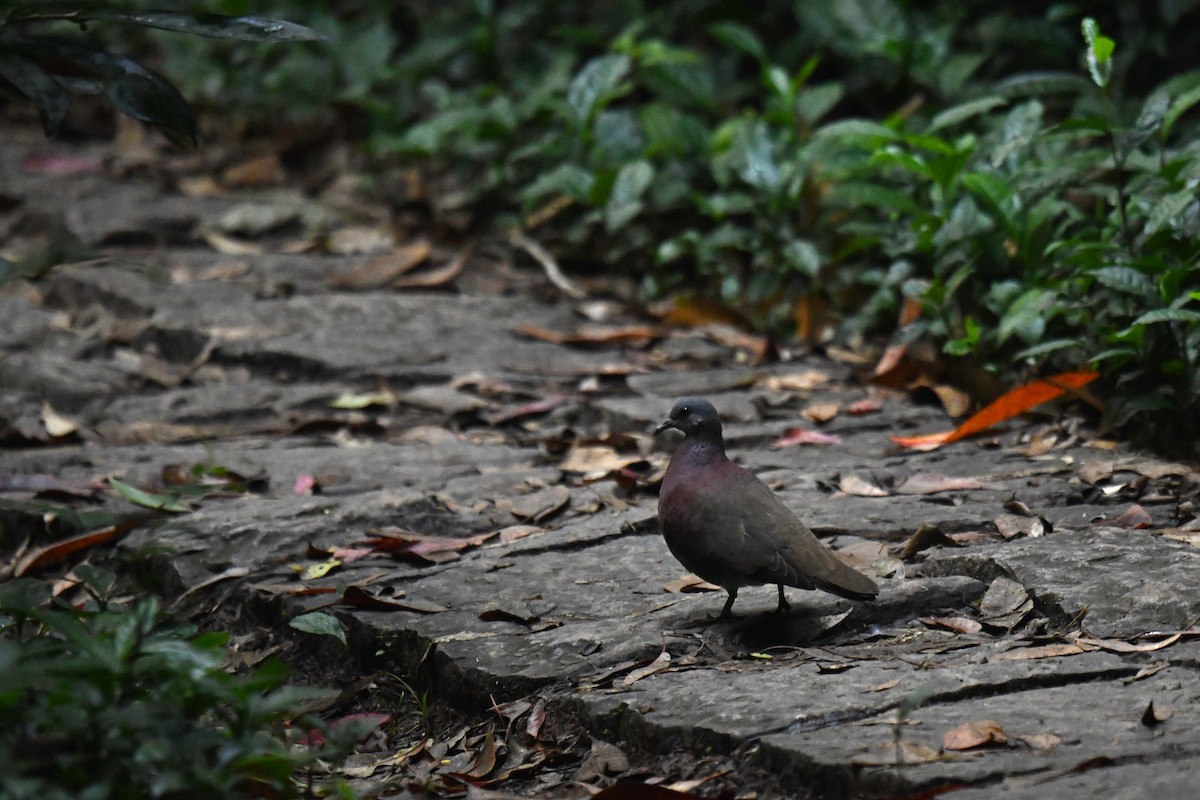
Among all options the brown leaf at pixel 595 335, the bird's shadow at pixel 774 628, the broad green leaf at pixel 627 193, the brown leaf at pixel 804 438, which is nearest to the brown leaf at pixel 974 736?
the bird's shadow at pixel 774 628

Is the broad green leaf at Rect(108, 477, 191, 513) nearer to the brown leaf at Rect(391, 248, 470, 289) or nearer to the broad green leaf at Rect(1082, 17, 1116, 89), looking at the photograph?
the brown leaf at Rect(391, 248, 470, 289)

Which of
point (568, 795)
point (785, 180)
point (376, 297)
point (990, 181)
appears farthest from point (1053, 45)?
point (568, 795)

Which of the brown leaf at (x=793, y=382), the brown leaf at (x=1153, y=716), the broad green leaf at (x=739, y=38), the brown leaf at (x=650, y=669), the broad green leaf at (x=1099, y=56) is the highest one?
the broad green leaf at (x=1099, y=56)

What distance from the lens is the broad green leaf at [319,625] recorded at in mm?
3096

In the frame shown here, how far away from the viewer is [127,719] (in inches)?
79.1

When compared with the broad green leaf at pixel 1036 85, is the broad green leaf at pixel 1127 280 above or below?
below

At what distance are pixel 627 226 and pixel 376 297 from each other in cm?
118

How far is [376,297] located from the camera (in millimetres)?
6137

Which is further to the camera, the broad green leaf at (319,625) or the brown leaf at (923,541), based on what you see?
the brown leaf at (923,541)

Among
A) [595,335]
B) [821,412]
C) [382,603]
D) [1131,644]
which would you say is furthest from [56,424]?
[1131,644]

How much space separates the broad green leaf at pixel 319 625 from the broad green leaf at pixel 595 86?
3.87 metres

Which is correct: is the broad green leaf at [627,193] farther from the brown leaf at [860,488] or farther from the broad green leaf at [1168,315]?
the broad green leaf at [1168,315]

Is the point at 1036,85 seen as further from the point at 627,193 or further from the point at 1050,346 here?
the point at 627,193

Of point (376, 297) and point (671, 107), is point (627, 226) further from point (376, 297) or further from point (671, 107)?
point (376, 297)
